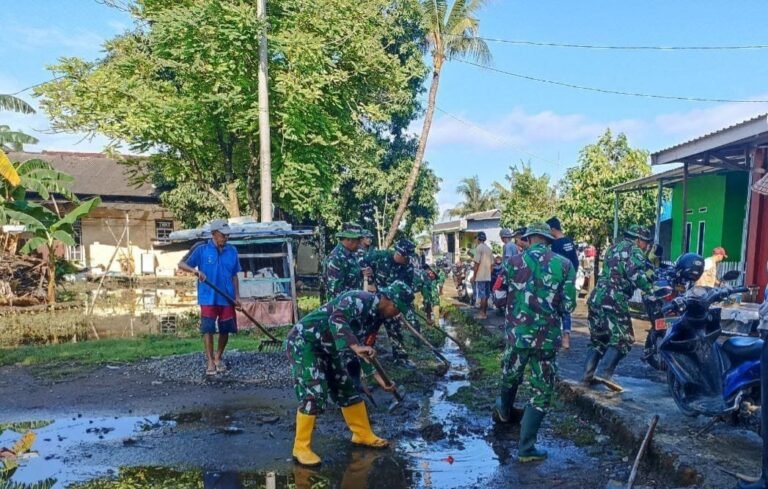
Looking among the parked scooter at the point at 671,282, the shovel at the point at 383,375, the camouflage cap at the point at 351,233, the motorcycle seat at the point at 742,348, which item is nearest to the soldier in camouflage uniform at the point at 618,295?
the parked scooter at the point at 671,282

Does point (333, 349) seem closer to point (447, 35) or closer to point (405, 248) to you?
point (405, 248)

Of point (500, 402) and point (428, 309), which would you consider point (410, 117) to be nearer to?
point (428, 309)

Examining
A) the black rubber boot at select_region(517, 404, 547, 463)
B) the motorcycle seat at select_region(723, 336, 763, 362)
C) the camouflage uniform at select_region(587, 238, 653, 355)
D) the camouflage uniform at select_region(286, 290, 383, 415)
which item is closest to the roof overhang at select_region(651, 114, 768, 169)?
the camouflage uniform at select_region(587, 238, 653, 355)

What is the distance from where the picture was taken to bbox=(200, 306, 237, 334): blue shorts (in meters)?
7.62

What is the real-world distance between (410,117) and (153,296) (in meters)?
11.5

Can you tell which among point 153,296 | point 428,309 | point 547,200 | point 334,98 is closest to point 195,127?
point 334,98

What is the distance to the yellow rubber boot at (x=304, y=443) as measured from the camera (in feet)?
15.6

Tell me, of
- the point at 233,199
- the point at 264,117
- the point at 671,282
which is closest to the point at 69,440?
the point at 671,282

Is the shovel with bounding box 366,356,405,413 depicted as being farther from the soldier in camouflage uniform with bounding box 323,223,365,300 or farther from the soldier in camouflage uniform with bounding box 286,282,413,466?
the soldier in camouflage uniform with bounding box 323,223,365,300

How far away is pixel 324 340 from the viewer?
477 centimetres

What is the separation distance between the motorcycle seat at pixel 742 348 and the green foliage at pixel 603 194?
13.2 metres

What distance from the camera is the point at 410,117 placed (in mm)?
23750

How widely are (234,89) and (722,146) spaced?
10.5 m

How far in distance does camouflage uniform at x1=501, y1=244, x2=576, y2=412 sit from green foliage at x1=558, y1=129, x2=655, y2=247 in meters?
13.4
